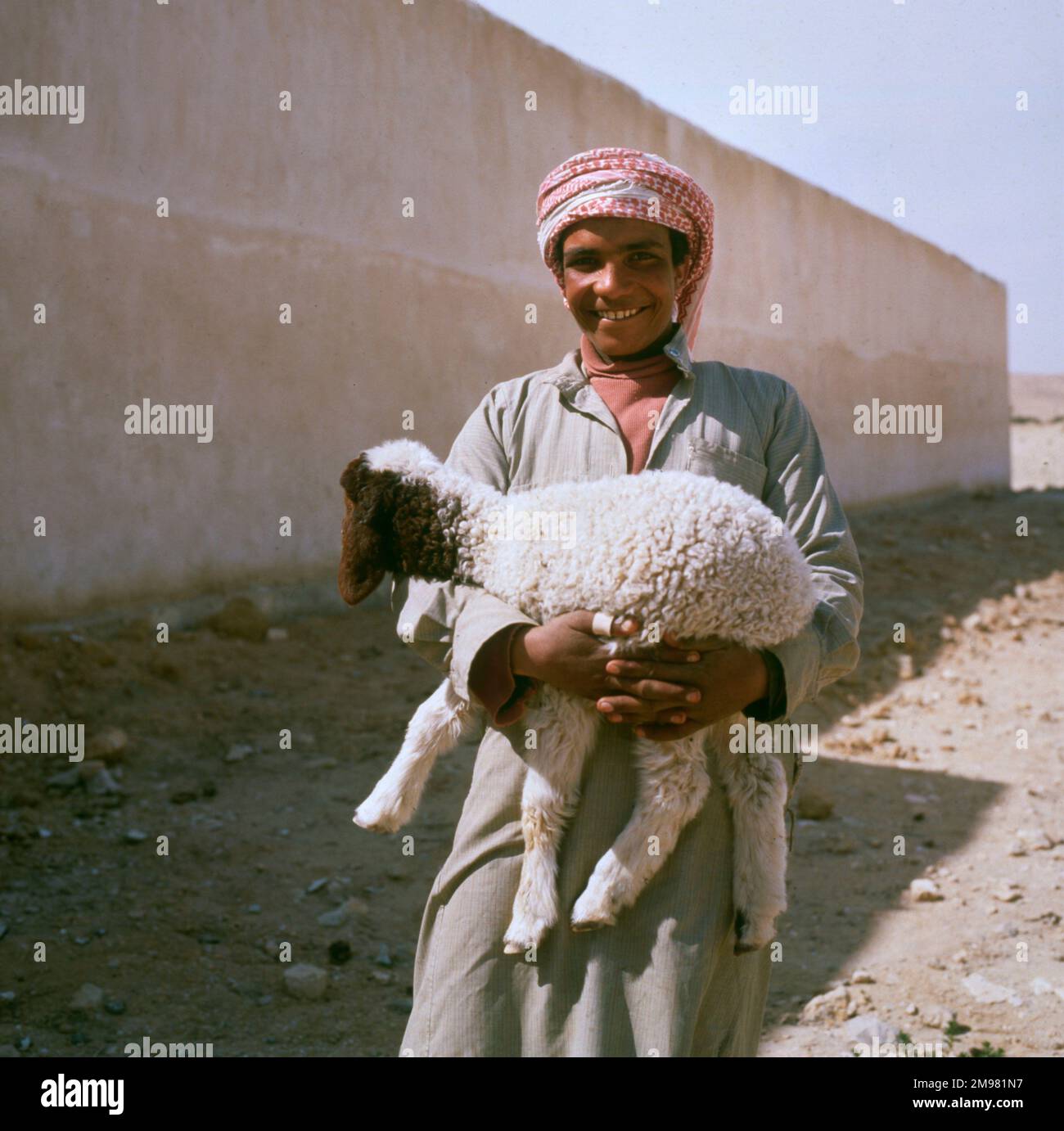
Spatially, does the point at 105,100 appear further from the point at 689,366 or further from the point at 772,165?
the point at 772,165

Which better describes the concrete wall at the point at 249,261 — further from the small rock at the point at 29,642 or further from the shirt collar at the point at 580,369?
the shirt collar at the point at 580,369

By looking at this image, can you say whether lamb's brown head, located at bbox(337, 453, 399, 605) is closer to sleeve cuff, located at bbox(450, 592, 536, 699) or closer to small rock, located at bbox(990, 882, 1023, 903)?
sleeve cuff, located at bbox(450, 592, 536, 699)

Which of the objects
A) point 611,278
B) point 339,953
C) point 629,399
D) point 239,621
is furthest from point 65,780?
point 611,278

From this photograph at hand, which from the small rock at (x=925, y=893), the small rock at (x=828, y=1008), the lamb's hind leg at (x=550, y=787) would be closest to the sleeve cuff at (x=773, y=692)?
the lamb's hind leg at (x=550, y=787)

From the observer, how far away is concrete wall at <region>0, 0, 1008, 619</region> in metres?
5.47

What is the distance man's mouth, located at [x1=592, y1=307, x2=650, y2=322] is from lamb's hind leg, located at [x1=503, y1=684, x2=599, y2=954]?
27.4 inches

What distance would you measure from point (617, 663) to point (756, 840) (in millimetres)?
431

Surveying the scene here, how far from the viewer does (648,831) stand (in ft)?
6.36

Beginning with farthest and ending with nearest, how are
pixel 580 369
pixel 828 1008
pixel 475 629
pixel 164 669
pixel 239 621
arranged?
pixel 239 621, pixel 164 669, pixel 828 1008, pixel 580 369, pixel 475 629

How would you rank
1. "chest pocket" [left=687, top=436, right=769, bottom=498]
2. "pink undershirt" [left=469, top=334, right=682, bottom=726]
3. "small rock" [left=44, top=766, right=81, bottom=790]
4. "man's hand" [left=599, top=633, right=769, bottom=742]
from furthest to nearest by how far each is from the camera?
"small rock" [left=44, top=766, right=81, bottom=790], "chest pocket" [left=687, top=436, right=769, bottom=498], "pink undershirt" [left=469, top=334, right=682, bottom=726], "man's hand" [left=599, top=633, right=769, bottom=742]

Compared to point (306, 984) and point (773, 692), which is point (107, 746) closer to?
point (306, 984)

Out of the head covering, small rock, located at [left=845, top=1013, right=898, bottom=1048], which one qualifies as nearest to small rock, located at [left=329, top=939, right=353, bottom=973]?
small rock, located at [left=845, top=1013, right=898, bottom=1048]

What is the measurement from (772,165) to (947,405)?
6.39 meters

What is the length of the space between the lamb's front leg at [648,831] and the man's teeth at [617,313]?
2.56 ft
